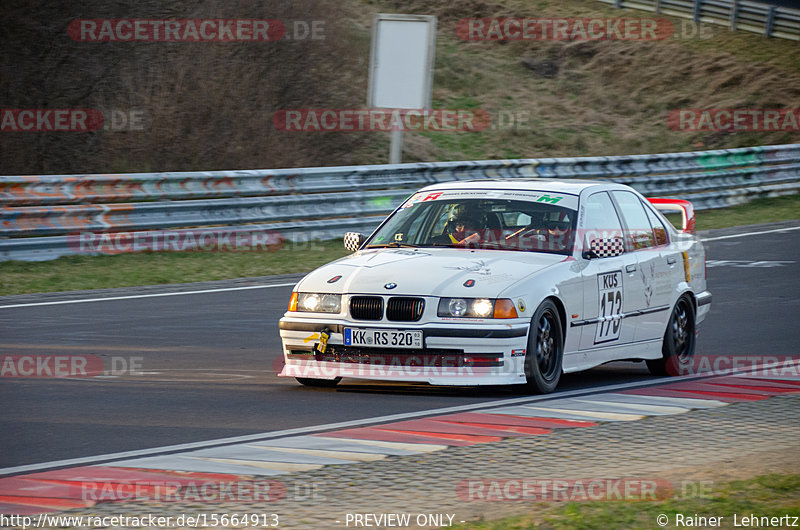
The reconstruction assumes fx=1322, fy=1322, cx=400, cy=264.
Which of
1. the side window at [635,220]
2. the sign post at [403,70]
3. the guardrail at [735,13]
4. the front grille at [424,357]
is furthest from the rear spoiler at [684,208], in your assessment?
the guardrail at [735,13]

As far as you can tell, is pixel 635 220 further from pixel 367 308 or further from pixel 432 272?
pixel 367 308

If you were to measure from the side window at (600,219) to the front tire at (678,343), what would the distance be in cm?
98

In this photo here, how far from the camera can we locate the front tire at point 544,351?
8664 millimetres

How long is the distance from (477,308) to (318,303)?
1096mm

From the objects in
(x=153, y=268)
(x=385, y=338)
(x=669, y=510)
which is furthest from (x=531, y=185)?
(x=153, y=268)

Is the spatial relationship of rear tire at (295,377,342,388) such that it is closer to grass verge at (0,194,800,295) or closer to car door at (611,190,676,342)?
car door at (611,190,676,342)

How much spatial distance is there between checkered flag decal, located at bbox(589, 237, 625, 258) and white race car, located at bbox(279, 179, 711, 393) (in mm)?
11

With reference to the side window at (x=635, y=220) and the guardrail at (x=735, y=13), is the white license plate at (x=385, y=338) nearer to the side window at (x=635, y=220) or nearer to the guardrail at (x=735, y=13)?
the side window at (x=635, y=220)

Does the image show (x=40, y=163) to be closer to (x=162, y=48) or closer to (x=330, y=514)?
(x=162, y=48)

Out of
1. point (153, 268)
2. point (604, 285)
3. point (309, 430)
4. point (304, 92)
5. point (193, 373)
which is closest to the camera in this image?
point (309, 430)

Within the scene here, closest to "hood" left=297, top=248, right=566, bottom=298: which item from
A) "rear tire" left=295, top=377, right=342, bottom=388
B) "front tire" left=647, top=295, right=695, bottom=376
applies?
"rear tire" left=295, top=377, right=342, bottom=388

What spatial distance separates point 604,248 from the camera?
970 cm

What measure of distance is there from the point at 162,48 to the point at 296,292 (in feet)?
60.8

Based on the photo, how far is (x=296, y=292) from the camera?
9062 millimetres
